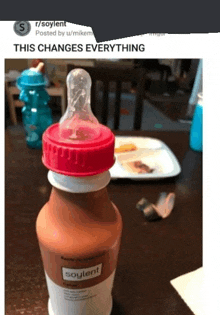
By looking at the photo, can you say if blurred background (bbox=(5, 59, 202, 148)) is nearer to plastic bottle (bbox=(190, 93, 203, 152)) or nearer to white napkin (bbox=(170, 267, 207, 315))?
plastic bottle (bbox=(190, 93, 203, 152))

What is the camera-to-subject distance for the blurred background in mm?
1776

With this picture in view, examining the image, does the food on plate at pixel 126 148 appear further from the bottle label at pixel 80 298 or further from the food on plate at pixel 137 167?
the bottle label at pixel 80 298

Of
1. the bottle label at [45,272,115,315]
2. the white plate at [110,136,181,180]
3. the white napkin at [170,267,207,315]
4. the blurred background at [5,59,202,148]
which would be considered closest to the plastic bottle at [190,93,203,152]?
the white plate at [110,136,181,180]

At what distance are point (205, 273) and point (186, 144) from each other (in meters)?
0.38

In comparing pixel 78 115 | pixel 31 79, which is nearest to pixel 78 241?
pixel 78 115

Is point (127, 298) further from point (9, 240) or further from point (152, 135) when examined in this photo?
point (152, 135)

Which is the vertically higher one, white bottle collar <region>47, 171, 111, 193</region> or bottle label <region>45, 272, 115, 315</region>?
white bottle collar <region>47, 171, 111, 193</region>

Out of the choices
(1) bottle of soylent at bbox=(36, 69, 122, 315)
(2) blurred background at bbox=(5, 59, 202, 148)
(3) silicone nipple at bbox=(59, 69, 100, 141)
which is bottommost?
(2) blurred background at bbox=(5, 59, 202, 148)

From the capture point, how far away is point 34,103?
623 millimetres

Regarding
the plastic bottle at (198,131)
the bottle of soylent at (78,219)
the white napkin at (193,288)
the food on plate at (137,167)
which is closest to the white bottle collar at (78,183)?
the bottle of soylent at (78,219)

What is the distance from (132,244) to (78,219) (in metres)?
0.19

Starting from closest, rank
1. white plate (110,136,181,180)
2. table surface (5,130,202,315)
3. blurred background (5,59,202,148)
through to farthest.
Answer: table surface (5,130,202,315)
white plate (110,136,181,180)
blurred background (5,59,202,148)

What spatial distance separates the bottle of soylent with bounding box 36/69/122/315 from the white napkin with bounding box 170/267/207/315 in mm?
118

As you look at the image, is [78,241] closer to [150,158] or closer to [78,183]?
[78,183]
